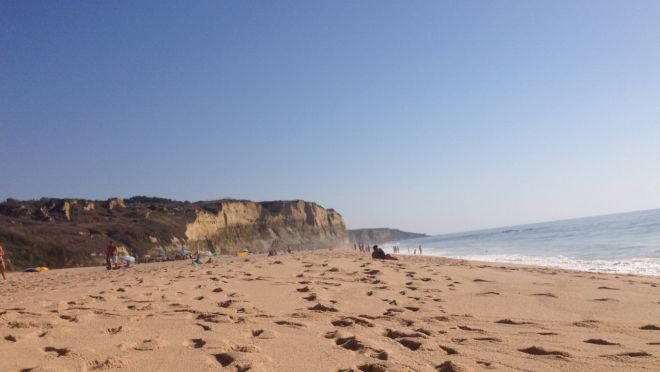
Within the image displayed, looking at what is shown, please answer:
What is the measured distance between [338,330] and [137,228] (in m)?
38.3

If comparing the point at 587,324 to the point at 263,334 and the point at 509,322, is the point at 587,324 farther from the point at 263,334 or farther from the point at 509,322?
the point at 263,334

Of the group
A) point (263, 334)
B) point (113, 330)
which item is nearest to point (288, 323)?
point (263, 334)

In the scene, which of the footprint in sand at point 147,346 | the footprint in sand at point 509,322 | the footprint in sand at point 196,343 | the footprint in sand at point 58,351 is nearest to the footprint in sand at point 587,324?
the footprint in sand at point 509,322

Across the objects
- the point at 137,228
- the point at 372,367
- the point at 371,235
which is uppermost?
the point at 137,228

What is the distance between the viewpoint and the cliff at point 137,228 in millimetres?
27688

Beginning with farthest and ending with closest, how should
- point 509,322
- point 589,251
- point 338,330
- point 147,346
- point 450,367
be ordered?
point 589,251, point 509,322, point 338,330, point 147,346, point 450,367

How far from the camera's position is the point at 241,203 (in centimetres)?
6166

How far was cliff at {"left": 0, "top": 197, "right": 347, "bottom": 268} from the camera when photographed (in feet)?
90.8

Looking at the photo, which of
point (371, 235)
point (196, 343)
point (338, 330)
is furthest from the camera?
point (371, 235)

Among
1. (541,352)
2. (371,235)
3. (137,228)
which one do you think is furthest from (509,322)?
(371,235)

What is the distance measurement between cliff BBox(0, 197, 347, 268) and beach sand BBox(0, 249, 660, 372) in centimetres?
2576

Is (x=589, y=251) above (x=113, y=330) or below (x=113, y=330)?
below

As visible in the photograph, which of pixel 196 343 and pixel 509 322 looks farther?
pixel 509 322

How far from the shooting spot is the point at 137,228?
37875mm
